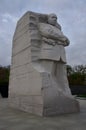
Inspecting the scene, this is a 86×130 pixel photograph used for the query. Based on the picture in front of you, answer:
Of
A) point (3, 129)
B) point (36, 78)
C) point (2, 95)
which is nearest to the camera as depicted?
point (3, 129)

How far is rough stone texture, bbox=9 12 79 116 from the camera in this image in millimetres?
7070

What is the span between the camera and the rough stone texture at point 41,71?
7.07 meters

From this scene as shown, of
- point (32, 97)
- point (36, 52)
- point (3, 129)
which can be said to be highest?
point (36, 52)

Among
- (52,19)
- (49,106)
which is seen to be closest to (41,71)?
(49,106)

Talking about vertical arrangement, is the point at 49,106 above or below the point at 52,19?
below

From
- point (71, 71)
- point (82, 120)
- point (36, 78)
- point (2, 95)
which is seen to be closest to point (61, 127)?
point (82, 120)

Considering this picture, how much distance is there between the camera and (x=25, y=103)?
26.5 ft

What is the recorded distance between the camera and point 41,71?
7.29 m

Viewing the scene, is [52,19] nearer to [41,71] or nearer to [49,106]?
[41,71]

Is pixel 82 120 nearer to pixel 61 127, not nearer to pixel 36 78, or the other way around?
pixel 61 127

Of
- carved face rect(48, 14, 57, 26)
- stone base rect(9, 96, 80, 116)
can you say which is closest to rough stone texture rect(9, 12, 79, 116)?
stone base rect(9, 96, 80, 116)

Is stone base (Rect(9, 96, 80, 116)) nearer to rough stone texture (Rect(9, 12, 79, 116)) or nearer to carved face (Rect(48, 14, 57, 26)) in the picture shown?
rough stone texture (Rect(9, 12, 79, 116))

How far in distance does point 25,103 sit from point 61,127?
314 centimetres

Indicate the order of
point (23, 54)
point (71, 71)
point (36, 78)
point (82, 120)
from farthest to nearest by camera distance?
point (71, 71) → point (23, 54) → point (36, 78) → point (82, 120)
